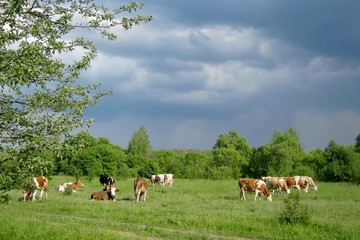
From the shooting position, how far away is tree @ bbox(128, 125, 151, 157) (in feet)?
380

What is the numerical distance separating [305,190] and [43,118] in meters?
37.3

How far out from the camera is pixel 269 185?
38.1 m

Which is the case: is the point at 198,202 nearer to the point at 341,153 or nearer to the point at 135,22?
the point at 135,22

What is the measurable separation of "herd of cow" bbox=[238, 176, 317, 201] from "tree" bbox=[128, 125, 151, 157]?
3016 inches

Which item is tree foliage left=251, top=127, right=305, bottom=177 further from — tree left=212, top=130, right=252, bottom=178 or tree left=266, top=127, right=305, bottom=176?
tree left=212, top=130, right=252, bottom=178

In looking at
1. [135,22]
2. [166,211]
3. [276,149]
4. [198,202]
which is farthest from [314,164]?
[135,22]

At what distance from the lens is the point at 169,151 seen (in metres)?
116

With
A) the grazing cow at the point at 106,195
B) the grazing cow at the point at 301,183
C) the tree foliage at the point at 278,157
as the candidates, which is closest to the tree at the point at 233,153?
the tree foliage at the point at 278,157

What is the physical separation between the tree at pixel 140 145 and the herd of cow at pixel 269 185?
76.6 metres

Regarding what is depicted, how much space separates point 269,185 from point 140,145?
81633 mm

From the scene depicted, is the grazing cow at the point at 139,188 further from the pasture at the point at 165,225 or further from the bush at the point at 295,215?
the bush at the point at 295,215

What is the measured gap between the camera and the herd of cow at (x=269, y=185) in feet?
102

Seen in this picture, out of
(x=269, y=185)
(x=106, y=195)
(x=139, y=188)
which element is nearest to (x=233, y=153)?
(x=269, y=185)

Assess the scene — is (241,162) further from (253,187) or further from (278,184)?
(253,187)
